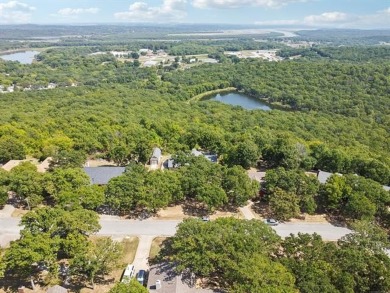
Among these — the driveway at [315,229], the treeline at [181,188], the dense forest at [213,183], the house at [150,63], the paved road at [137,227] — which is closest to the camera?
the dense forest at [213,183]

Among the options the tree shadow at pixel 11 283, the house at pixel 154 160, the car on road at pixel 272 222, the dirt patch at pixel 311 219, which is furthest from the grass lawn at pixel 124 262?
the dirt patch at pixel 311 219

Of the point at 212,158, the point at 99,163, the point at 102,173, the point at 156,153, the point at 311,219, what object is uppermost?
the point at 102,173

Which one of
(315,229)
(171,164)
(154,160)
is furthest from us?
(154,160)

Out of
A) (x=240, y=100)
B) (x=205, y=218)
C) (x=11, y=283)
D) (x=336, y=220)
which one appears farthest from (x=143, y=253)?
(x=240, y=100)

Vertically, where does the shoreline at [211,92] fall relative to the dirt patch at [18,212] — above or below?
below

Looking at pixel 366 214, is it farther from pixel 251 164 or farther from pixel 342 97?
pixel 342 97

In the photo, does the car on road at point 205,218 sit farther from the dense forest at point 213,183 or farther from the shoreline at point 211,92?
the shoreline at point 211,92

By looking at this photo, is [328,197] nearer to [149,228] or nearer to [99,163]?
[149,228]
